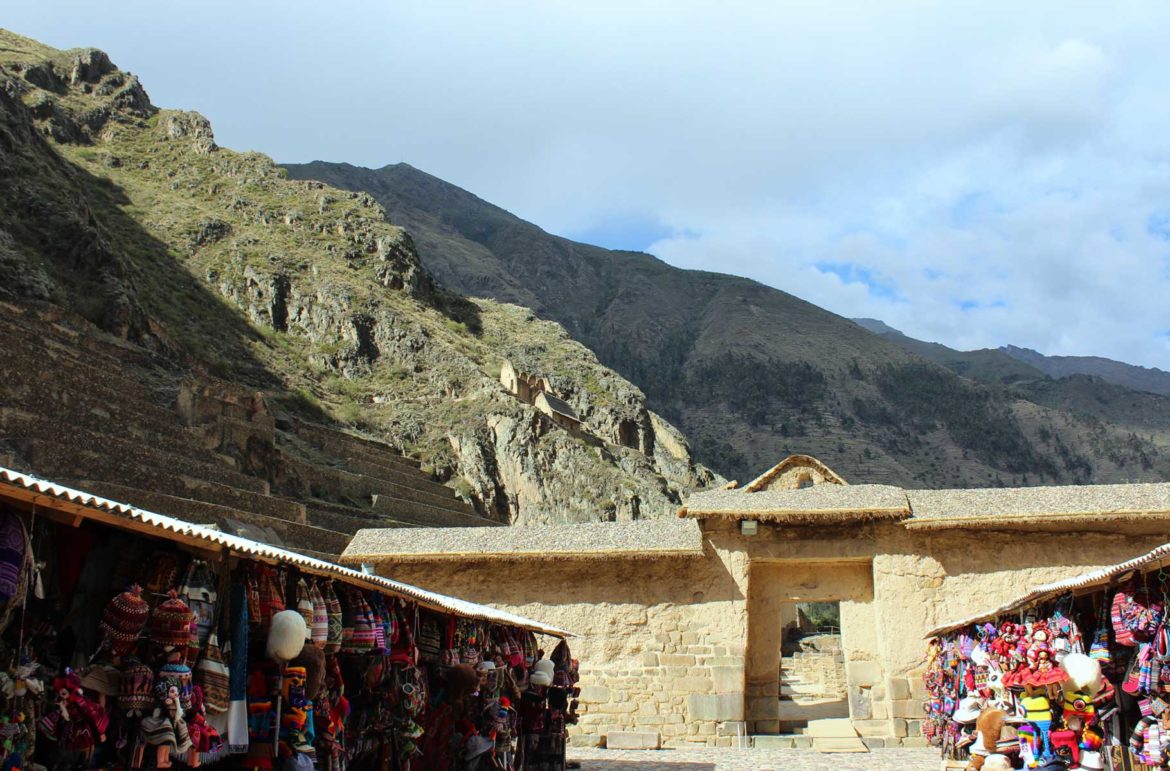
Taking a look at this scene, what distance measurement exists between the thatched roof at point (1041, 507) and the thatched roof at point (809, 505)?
1.44 feet

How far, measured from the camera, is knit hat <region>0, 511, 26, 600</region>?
486cm

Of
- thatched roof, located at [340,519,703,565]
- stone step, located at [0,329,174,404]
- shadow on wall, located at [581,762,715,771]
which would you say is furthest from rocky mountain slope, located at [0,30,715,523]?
shadow on wall, located at [581,762,715,771]

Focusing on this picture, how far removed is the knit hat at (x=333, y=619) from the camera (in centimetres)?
770

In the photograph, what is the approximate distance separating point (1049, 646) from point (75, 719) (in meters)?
7.92

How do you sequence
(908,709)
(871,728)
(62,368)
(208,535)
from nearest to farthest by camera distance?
(208,535) → (908,709) → (871,728) → (62,368)

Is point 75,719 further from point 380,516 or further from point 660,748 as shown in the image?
point 380,516

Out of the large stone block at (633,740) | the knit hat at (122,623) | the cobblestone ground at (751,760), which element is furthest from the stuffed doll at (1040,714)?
the large stone block at (633,740)

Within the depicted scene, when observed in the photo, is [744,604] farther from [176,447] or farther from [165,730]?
[176,447]

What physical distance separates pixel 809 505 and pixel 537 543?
4403 mm

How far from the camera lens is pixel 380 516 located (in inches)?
1353

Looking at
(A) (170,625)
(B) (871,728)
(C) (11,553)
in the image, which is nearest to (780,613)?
(B) (871,728)

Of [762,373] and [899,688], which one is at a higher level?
[762,373]

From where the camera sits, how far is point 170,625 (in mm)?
5832

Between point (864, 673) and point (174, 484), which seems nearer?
point (864, 673)
